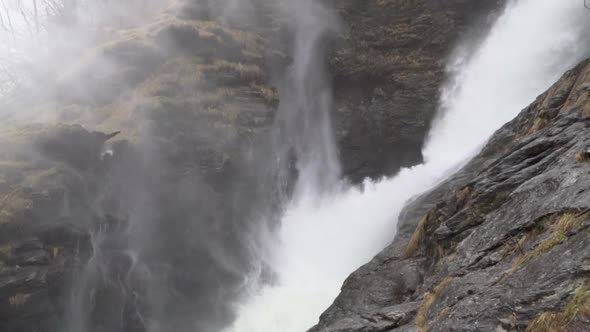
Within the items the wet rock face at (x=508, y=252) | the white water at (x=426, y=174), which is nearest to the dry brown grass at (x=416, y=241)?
the wet rock face at (x=508, y=252)

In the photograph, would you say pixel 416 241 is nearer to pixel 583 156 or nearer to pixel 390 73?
pixel 583 156

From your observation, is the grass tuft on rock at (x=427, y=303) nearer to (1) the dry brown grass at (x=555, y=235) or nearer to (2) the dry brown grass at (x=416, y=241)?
(1) the dry brown grass at (x=555, y=235)

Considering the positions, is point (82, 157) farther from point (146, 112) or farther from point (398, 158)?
point (398, 158)

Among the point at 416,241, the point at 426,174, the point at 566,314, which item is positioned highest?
the point at 426,174

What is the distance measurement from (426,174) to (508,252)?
21.6m

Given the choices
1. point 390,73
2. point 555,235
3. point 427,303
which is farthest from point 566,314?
point 390,73

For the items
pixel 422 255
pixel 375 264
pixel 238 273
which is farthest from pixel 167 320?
pixel 422 255

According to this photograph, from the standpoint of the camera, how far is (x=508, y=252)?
845 centimetres

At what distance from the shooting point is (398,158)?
35.7m

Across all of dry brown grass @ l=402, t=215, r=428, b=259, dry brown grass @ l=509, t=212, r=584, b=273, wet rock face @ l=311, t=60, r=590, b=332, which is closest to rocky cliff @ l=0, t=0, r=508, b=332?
wet rock face @ l=311, t=60, r=590, b=332

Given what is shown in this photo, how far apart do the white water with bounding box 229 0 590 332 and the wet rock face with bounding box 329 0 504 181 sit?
146 cm

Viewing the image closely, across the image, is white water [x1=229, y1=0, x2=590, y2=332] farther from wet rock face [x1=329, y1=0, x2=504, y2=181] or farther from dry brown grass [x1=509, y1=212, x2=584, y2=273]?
dry brown grass [x1=509, y1=212, x2=584, y2=273]

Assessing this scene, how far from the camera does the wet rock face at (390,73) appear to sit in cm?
3353

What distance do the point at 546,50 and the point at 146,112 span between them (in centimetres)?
2576
